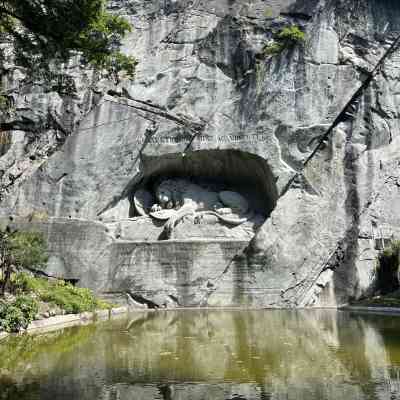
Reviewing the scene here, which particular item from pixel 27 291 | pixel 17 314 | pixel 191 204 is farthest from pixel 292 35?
pixel 17 314

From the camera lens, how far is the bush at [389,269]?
15.3 m

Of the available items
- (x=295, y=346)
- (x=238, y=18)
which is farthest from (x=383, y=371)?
(x=238, y=18)

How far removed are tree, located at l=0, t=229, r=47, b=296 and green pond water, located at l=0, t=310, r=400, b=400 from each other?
3.81m

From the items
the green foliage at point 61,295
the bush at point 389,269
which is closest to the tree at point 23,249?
the green foliage at point 61,295

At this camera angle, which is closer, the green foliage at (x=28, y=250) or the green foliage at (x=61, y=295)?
the green foliage at (x=61, y=295)

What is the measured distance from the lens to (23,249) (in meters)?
14.2

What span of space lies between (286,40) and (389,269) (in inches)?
334

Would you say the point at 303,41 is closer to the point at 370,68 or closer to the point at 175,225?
the point at 370,68

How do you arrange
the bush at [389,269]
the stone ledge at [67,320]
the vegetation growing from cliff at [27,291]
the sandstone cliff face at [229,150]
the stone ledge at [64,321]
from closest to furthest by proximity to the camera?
the vegetation growing from cliff at [27,291] → the stone ledge at [64,321] → the stone ledge at [67,320] → the bush at [389,269] → the sandstone cliff face at [229,150]

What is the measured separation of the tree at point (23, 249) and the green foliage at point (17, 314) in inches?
91.4

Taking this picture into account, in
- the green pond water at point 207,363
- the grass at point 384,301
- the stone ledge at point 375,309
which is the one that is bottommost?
the green pond water at point 207,363

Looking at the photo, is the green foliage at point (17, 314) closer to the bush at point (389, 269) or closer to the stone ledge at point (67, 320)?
the stone ledge at point (67, 320)

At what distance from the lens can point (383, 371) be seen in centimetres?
542

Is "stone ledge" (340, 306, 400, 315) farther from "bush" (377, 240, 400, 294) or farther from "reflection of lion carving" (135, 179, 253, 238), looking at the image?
"reflection of lion carving" (135, 179, 253, 238)
